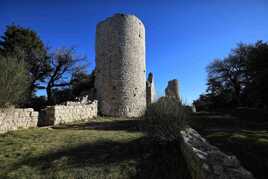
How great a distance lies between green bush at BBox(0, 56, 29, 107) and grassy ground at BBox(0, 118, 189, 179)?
2.85 metres

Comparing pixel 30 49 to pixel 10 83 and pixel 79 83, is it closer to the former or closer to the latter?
pixel 79 83

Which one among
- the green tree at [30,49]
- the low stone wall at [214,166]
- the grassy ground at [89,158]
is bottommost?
the grassy ground at [89,158]

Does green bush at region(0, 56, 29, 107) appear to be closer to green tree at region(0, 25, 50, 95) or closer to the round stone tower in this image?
the round stone tower

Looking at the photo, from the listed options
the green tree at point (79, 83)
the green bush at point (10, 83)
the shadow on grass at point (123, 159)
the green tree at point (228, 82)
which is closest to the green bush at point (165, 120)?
the shadow on grass at point (123, 159)

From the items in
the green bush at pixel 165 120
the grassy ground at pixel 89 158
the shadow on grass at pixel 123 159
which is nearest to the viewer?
the grassy ground at pixel 89 158

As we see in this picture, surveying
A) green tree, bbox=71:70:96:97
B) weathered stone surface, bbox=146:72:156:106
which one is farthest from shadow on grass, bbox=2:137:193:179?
green tree, bbox=71:70:96:97

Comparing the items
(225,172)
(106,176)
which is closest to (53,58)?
(106,176)

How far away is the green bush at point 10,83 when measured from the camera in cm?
942

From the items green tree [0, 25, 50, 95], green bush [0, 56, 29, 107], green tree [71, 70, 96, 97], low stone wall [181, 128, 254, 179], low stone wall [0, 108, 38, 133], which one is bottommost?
low stone wall [181, 128, 254, 179]

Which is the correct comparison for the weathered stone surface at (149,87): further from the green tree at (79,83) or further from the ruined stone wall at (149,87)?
the green tree at (79,83)

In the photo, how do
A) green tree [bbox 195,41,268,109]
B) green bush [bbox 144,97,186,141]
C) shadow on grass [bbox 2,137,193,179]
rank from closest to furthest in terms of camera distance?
shadow on grass [bbox 2,137,193,179] → green bush [bbox 144,97,186,141] → green tree [bbox 195,41,268,109]

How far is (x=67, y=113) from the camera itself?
1227 centimetres

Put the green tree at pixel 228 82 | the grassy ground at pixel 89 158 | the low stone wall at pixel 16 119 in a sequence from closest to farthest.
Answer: the grassy ground at pixel 89 158, the low stone wall at pixel 16 119, the green tree at pixel 228 82

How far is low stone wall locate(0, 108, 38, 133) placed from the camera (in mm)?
9148
